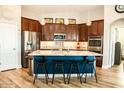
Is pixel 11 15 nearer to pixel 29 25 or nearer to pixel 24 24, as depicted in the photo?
pixel 24 24

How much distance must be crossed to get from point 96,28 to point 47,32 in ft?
9.12

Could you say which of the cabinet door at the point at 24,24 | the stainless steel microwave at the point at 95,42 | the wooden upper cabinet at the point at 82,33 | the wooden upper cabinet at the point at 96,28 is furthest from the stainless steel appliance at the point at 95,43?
the cabinet door at the point at 24,24

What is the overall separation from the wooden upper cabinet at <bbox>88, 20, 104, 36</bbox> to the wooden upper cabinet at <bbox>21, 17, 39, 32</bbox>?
2843 mm

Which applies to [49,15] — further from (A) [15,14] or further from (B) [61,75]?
(B) [61,75]

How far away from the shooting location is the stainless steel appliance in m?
8.62

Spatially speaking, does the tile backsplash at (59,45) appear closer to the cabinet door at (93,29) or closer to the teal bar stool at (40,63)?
the cabinet door at (93,29)

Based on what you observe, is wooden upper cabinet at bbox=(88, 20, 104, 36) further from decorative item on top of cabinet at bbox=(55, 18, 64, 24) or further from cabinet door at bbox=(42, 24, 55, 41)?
cabinet door at bbox=(42, 24, 55, 41)

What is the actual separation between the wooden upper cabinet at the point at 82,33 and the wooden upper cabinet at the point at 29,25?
2428 mm

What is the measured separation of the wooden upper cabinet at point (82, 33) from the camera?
970 cm

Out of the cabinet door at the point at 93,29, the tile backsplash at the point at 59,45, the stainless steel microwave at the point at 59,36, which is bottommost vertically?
the tile backsplash at the point at 59,45

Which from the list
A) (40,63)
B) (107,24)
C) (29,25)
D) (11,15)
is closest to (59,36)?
(29,25)

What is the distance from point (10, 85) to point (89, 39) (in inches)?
208

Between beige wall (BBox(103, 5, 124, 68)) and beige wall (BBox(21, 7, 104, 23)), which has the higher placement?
beige wall (BBox(21, 7, 104, 23))

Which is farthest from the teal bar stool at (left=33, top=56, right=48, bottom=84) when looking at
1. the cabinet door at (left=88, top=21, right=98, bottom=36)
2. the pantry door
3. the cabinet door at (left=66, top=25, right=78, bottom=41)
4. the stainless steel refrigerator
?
the cabinet door at (left=66, top=25, right=78, bottom=41)
